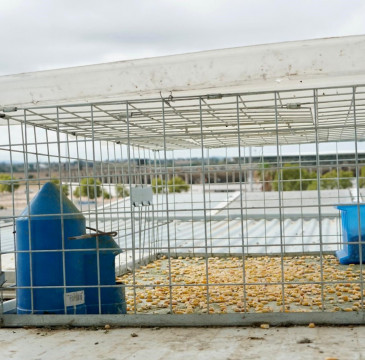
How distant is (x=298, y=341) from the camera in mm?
4145

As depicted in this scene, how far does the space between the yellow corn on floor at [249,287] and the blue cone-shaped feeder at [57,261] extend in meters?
0.35

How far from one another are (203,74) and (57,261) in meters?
1.99

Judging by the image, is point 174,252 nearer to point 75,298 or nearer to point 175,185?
point 175,185

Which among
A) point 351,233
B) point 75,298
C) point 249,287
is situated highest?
point 351,233

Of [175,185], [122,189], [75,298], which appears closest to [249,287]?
[75,298]

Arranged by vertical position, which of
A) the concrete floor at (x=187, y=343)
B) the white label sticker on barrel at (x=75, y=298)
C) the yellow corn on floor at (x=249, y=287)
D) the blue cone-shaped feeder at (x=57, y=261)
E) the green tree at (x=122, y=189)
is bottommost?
the yellow corn on floor at (x=249, y=287)

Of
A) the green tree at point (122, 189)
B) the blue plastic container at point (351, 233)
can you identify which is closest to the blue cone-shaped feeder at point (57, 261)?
the green tree at point (122, 189)

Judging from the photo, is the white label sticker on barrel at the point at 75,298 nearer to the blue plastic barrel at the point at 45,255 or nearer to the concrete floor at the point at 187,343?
the blue plastic barrel at the point at 45,255

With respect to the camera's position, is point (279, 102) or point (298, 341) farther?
point (279, 102)

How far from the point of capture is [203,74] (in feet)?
14.6

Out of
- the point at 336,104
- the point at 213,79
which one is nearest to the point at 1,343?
the point at 213,79

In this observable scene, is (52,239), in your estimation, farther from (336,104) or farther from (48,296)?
(336,104)

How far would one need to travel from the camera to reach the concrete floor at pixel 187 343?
3.92 metres

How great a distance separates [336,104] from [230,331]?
9.08ft
